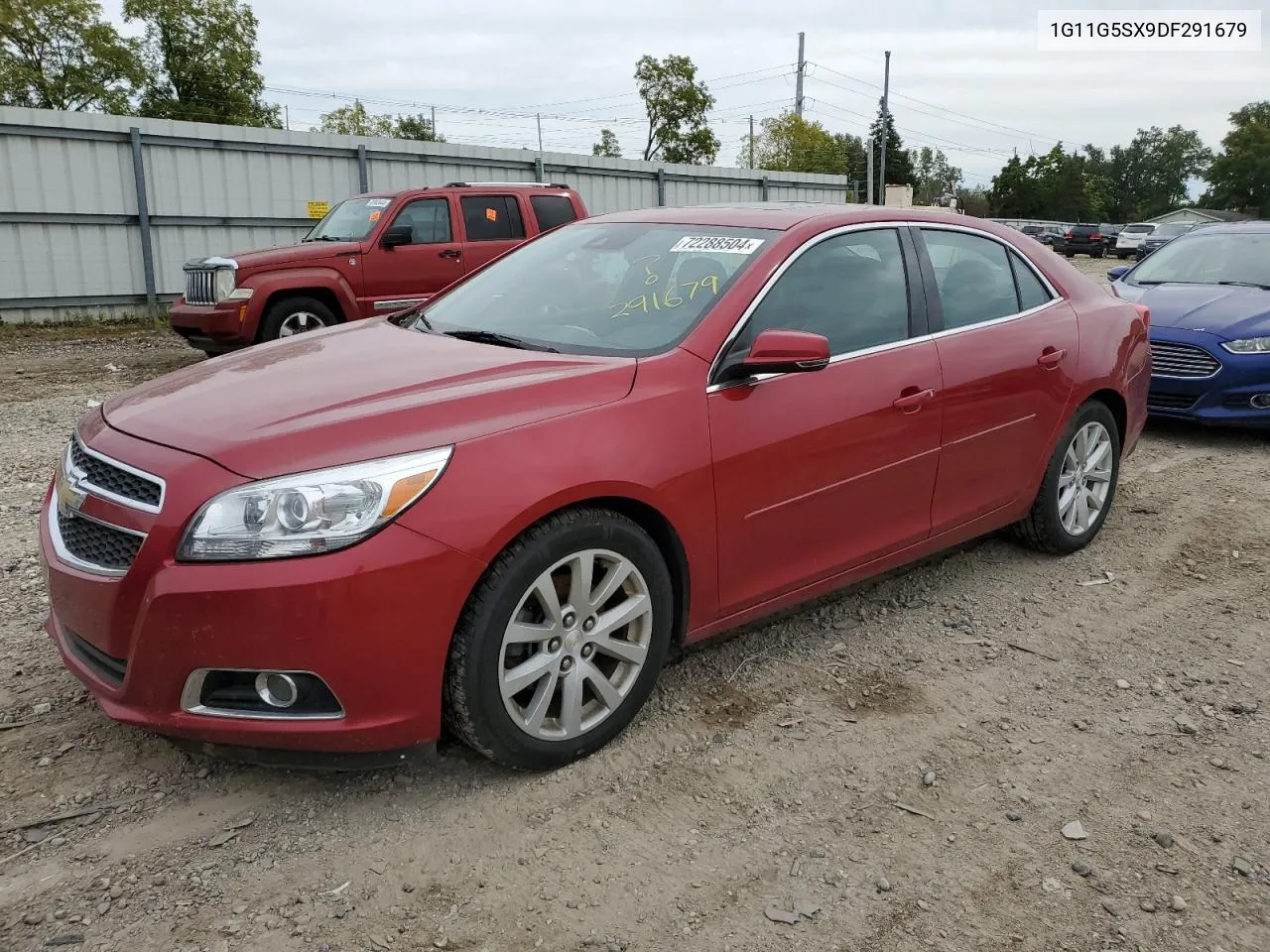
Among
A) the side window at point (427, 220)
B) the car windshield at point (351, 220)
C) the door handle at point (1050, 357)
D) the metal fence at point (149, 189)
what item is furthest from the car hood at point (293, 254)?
the door handle at point (1050, 357)

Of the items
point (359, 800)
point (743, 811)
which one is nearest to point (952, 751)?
point (743, 811)

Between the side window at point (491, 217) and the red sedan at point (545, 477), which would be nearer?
the red sedan at point (545, 477)

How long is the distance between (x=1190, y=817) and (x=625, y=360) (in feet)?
6.71

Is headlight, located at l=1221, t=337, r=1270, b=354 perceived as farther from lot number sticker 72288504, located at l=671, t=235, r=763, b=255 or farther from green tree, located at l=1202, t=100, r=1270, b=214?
green tree, located at l=1202, t=100, r=1270, b=214

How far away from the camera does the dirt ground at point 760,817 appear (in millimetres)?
2404

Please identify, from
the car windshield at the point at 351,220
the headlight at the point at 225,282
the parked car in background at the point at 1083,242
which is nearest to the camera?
the headlight at the point at 225,282

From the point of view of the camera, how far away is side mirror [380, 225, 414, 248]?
10.9 m

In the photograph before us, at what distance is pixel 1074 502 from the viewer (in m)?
4.89

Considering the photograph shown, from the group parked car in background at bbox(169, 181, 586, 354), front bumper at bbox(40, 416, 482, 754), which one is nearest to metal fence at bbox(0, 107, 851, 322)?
parked car in background at bbox(169, 181, 586, 354)

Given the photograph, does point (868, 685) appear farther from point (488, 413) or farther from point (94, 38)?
point (94, 38)

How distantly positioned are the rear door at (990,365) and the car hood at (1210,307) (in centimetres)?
307

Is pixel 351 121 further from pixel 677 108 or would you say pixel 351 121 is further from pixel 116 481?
pixel 116 481

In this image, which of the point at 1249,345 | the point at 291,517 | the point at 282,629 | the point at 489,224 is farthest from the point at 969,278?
the point at 489,224

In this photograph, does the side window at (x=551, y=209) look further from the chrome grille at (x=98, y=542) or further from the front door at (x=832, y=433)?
the chrome grille at (x=98, y=542)
